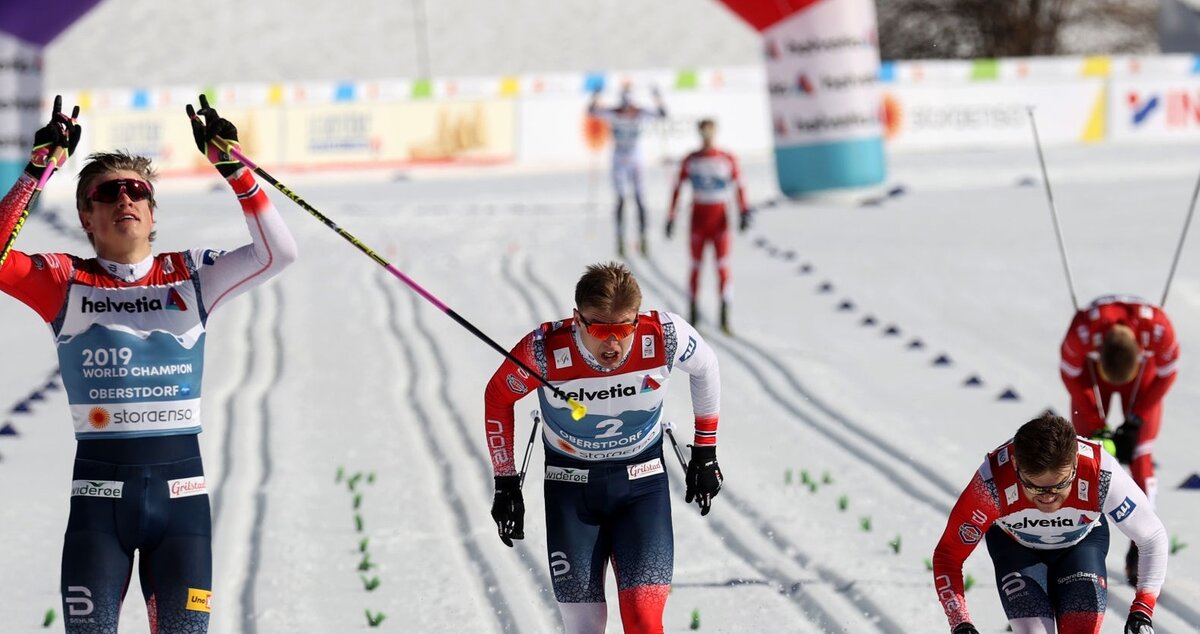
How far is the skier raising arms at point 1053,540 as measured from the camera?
5.17 meters

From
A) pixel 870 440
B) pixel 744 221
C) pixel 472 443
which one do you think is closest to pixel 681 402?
pixel 870 440

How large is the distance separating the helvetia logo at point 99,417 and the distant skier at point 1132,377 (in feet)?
15.2

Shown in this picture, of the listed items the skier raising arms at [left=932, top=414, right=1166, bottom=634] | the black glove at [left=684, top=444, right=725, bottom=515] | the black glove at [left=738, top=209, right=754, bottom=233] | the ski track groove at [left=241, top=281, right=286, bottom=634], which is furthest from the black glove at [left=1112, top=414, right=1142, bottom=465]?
the black glove at [left=738, top=209, right=754, bottom=233]

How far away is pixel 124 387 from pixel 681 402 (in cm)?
720

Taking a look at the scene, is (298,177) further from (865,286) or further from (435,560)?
(435,560)

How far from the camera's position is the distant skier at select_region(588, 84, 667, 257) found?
60.2 ft

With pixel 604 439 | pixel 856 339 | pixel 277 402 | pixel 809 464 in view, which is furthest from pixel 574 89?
pixel 604 439

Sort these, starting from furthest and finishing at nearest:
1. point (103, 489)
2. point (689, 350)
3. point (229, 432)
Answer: point (229, 432) < point (689, 350) < point (103, 489)

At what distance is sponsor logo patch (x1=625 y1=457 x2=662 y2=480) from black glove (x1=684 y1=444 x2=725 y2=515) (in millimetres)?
136

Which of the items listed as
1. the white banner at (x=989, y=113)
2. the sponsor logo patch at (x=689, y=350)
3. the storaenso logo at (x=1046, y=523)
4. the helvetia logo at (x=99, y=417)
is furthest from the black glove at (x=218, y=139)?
the white banner at (x=989, y=113)

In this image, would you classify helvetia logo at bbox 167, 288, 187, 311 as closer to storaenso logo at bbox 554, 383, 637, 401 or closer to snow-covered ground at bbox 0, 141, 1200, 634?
storaenso logo at bbox 554, 383, 637, 401

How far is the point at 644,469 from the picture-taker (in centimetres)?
555

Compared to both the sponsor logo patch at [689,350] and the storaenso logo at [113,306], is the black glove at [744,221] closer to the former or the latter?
the sponsor logo patch at [689,350]

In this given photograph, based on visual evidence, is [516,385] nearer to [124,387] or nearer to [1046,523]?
[124,387]
